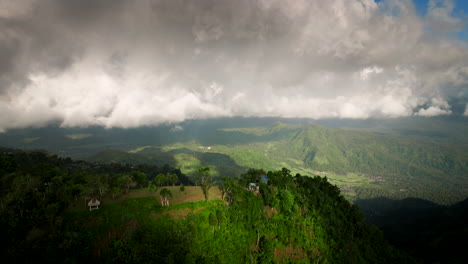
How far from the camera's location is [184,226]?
58188 millimetres

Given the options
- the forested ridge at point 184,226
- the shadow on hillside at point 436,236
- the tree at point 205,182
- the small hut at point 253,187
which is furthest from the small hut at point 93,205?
the shadow on hillside at point 436,236

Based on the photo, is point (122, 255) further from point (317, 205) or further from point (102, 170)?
point (102, 170)

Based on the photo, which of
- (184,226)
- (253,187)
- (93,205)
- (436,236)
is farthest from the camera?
(436,236)

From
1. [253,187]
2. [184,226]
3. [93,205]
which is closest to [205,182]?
[184,226]

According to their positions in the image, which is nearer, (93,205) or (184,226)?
(184,226)

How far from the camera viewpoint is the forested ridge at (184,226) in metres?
47.0

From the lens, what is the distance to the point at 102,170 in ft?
537

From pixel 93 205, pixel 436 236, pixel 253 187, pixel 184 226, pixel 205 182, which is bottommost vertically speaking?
pixel 436 236

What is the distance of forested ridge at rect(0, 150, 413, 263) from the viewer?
47000mm

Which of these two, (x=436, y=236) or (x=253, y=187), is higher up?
(x=253, y=187)

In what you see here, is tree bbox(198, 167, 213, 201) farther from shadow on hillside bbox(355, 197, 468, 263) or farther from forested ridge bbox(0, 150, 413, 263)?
shadow on hillside bbox(355, 197, 468, 263)

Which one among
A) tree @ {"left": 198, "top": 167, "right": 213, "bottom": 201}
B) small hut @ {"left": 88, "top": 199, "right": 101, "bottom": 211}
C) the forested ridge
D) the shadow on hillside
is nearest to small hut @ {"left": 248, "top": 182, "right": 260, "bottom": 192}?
the forested ridge

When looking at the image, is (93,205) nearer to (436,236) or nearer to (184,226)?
(184,226)

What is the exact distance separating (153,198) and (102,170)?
120m
